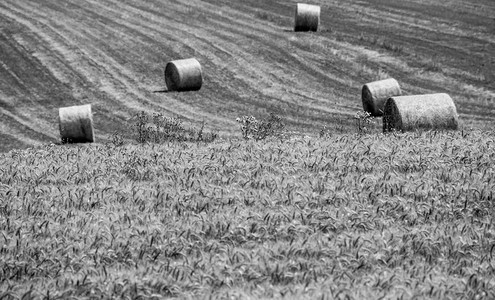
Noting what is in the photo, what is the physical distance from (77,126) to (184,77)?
26.0 ft

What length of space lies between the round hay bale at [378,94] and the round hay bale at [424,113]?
8321 millimetres

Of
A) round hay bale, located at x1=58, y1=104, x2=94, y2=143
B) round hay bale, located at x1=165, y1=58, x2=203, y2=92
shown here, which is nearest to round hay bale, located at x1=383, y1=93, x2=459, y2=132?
round hay bale, located at x1=58, y1=104, x2=94, y2=143

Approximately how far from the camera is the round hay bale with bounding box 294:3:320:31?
45.2 metres

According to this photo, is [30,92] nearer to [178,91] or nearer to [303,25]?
[178,91]

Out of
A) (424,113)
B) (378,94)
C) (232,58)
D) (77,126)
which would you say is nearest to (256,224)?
(424,113)

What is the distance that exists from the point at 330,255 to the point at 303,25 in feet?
123

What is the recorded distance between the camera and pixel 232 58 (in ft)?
131

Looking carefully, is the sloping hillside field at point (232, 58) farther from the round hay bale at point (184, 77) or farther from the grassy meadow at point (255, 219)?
the grassy meadow at point (255, 219)

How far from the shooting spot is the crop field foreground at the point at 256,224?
25.4 ft

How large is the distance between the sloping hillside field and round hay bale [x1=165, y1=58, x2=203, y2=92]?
1.38 feet

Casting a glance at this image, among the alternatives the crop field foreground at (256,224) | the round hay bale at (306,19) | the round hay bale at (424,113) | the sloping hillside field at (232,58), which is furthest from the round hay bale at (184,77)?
the crop field foreground at (256,224)

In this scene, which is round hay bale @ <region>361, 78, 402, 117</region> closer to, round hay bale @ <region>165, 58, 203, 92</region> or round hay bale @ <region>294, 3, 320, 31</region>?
round hay bale @ <region>165, 58, 203, 92</region>

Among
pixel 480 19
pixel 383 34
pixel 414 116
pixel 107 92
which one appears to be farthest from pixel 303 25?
pixel 414 116

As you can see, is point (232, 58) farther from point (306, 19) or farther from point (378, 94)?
point (378, 94)
